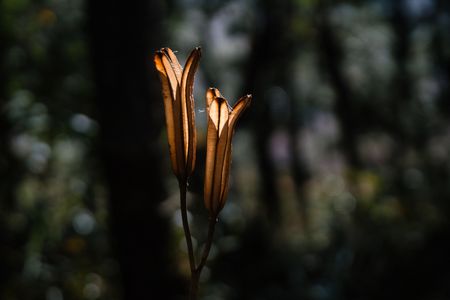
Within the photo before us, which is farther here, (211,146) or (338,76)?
(338,76)

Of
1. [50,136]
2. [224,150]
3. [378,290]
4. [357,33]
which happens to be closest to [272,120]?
[357,33]

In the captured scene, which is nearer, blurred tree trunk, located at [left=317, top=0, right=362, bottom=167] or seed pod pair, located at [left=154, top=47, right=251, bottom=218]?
seed pod pair, located at [left=154, top=47, right=251, bottom=218]

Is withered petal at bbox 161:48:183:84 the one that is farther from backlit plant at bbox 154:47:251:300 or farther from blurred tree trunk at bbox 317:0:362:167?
blurred tree trunk at bbox 317:0:362:167

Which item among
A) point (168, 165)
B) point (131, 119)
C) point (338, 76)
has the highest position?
point (338, 76)

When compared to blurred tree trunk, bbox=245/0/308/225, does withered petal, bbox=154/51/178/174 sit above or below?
below

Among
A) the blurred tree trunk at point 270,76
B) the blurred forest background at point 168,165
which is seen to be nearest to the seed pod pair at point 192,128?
the blurred forest background at point 168,165

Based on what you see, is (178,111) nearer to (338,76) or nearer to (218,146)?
(218,146)

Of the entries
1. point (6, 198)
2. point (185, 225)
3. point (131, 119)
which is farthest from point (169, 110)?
point (6, 198)

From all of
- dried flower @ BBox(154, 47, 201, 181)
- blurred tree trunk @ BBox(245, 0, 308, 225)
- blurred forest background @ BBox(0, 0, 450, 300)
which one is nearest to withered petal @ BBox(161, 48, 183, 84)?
dried flower @ BBox(154, 47, 201, 181)

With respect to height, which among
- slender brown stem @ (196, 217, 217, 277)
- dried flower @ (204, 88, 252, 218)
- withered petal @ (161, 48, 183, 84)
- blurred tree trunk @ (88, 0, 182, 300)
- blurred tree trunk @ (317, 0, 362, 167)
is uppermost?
blurred tree trunk @ (317, 0, 362, 167)
